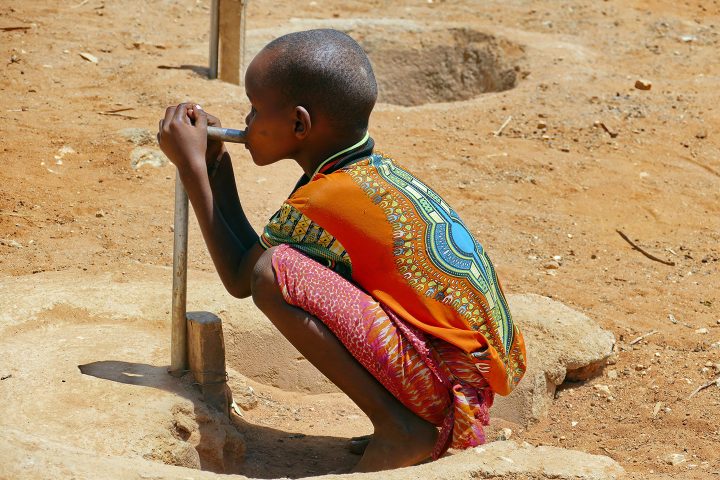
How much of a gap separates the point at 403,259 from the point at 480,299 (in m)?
0.24

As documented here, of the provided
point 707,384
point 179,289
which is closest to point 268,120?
point 179,289

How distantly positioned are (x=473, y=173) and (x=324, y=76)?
339 cm

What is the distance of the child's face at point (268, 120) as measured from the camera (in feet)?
9.30

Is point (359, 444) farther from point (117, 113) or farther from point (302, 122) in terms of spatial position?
point (117, 113)

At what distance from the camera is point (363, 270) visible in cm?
279

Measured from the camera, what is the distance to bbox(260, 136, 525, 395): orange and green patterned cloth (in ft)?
9.00

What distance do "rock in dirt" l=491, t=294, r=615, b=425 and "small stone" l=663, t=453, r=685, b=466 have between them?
0.57 meters

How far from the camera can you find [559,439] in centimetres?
338

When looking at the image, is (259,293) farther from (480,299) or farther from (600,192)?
(600,192)

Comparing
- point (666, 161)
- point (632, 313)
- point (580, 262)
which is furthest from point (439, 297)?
point (666, 161)

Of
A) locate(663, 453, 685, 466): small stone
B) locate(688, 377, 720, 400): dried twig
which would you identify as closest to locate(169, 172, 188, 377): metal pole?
locate(663, 453, 685, 466): small stone

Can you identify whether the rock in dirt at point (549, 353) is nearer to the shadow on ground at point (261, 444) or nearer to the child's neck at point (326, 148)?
the shadow on ground at point (261, 444)

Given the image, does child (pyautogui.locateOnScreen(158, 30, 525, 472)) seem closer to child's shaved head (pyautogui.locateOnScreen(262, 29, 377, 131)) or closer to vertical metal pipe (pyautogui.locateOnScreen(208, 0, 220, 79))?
child's shaved head (pyautogui.locateOnScreen(262, 29, 377, 131))

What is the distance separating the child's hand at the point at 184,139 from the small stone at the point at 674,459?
1.60 m
